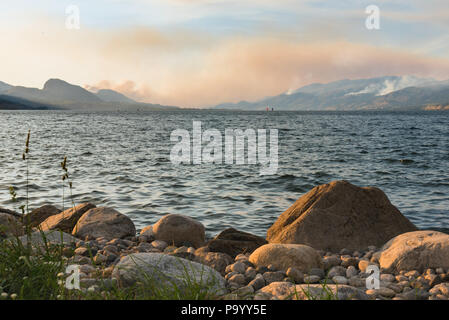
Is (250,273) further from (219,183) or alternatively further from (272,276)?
(219,183)

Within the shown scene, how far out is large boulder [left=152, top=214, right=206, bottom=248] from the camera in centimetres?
923

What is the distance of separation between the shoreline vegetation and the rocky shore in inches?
0.8

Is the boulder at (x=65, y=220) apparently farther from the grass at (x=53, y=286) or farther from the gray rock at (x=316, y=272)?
the gray rock at (x=316, y=272)

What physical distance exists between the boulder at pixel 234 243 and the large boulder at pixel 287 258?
41.3 inches

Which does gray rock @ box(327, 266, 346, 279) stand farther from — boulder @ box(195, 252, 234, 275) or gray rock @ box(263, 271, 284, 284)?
boulder @ box(195, 252, 234, 275)

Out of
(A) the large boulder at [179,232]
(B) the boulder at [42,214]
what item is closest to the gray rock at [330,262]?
(A) the large boulder at [179,232]

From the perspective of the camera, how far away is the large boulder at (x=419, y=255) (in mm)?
6988

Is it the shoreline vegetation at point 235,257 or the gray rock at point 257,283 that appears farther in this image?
the gray rock at point 257,283

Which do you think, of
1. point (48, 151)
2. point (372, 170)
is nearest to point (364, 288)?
point (372, 170)

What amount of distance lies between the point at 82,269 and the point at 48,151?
82.5 ft

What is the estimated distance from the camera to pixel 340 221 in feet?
29.7

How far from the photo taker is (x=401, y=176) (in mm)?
18938

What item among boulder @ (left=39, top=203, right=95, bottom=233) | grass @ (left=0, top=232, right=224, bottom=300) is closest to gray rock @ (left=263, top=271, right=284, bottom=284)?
grass @ (left=0, top=232, right=224, bottom=300)
